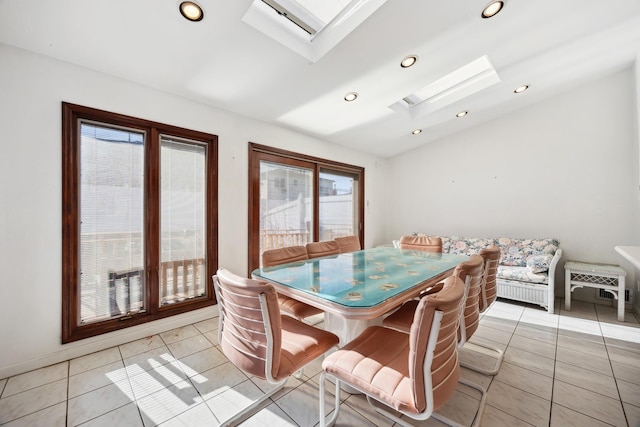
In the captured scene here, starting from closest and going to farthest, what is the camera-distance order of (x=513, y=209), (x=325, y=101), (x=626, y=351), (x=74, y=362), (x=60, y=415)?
(x=60, y=415) → (x=74, y=362) → (x=626, y=351) → (x=325, y=101) → (x=513, y=209)

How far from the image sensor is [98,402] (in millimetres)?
1623

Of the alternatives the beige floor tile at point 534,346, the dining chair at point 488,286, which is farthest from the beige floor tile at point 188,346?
the beige floor tile at point 534,346

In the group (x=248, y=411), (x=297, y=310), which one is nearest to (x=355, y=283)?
(x=297, y=310)

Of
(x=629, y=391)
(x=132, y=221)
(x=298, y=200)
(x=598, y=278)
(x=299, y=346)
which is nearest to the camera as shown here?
(x=299, y=346)

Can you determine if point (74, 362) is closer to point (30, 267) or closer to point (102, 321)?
point (102, 321)

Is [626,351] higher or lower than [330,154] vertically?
lower

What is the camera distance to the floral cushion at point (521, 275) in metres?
3.16

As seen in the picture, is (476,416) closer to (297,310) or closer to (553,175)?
(297,310)

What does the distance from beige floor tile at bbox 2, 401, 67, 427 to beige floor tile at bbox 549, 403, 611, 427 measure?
2875 mm

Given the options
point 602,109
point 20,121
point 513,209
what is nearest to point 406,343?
point 20,121

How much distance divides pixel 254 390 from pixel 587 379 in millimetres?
2429

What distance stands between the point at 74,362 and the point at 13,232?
112cm

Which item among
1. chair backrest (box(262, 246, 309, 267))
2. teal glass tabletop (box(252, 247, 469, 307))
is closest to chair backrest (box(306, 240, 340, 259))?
chair backrest (box(262, 246, 309, 267))

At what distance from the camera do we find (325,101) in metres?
3.01
